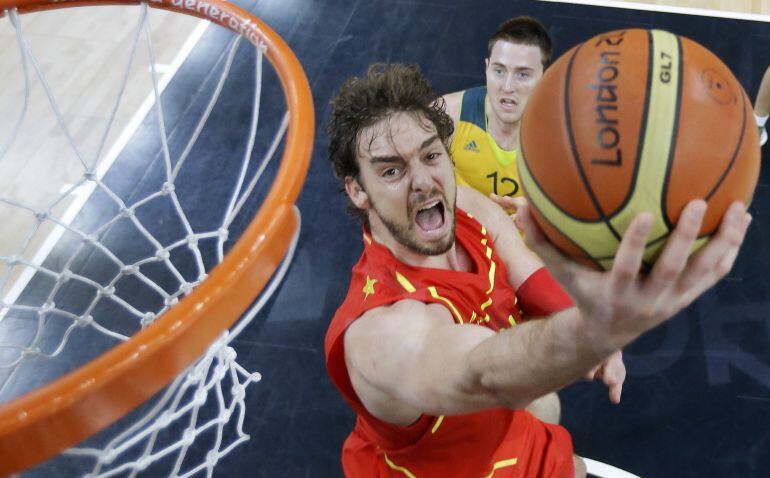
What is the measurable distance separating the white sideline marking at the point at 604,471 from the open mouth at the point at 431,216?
1390 mm

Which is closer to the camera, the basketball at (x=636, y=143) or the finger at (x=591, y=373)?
the basketball at (x=636, y=143)

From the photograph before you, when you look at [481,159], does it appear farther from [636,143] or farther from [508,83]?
[636,143]

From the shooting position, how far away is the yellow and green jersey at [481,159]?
133 inches

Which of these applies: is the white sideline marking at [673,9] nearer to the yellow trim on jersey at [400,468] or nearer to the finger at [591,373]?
the finger at [591,373]

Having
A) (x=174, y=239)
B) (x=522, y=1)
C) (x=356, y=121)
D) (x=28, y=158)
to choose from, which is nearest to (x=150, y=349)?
(x=356, y=121)

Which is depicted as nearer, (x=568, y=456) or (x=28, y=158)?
(x=568, y=456)

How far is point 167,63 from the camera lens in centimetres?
518

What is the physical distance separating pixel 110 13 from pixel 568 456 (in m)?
4.65

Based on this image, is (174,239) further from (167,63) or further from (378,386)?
(378,386)

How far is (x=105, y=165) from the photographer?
14.6 feet

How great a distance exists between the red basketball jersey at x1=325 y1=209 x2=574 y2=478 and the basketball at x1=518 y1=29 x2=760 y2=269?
773 mm

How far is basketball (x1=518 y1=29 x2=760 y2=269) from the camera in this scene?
4.21ft

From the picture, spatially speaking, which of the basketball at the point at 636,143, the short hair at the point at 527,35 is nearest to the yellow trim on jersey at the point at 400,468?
the basketball at the point at 636,143

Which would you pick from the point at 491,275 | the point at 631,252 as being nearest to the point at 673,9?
the point at 491,275
